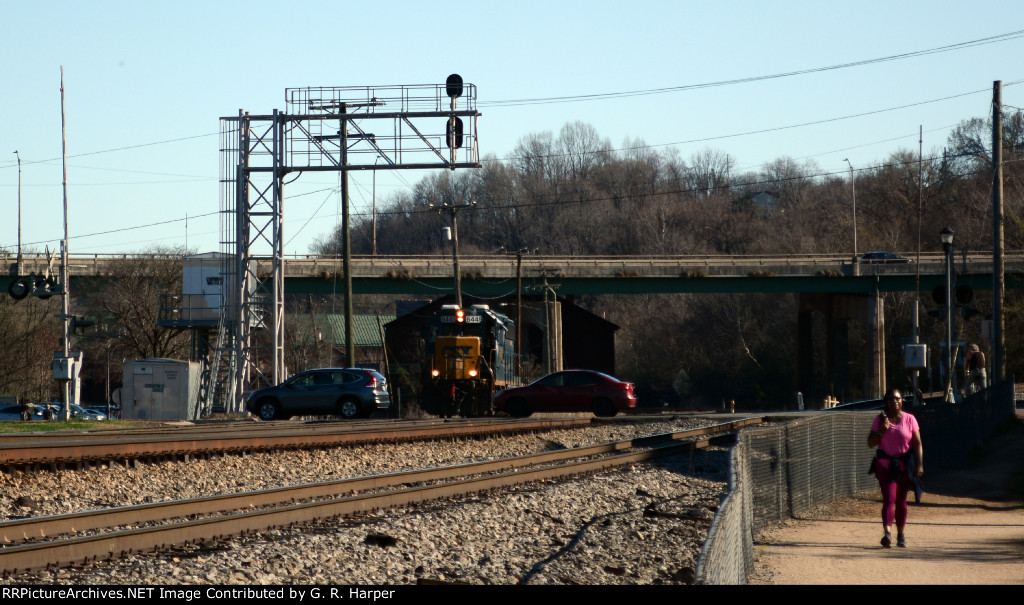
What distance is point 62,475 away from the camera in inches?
523

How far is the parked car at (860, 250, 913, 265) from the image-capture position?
2389 inches

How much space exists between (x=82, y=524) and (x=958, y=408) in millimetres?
17631

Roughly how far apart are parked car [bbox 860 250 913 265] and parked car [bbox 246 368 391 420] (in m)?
39.0

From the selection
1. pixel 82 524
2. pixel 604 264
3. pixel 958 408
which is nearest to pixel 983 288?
pixel 604 264

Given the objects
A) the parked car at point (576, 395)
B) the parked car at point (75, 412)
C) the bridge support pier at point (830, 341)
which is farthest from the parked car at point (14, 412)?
the bridge support pier at point (830, 341)

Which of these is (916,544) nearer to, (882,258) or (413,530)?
(413,530)

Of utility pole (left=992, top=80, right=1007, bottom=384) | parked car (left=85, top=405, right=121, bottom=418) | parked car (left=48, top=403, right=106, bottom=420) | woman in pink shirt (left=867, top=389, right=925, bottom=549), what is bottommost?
parked car (left=85, top=405, right=121, bottom=418)

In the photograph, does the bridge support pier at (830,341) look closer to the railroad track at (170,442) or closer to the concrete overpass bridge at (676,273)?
the concrete overpass bridge at (676,273)

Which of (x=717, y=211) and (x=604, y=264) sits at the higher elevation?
(x=717, y=211)

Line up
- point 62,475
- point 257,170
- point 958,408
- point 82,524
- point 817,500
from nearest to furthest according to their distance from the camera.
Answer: point 82,524 < point 62,475 < point 817,500 < point 958,408 < point 257,170

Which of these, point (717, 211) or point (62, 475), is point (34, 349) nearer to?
point (62, 475)

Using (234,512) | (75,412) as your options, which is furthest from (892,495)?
(75,412)

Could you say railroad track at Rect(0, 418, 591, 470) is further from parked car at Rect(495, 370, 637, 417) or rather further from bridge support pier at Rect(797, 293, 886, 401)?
bridge support pier at Rect(797, 293, 886, 401)

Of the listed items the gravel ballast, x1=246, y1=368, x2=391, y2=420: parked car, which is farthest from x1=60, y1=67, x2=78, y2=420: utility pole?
the gravel ballast
